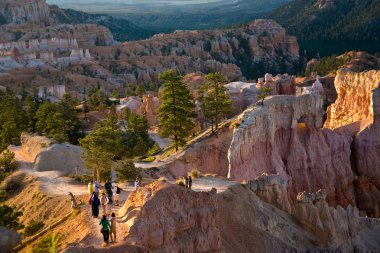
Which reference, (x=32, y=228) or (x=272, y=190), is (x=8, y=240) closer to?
(x=32, y=228)

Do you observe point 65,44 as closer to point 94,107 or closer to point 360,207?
point 94,107

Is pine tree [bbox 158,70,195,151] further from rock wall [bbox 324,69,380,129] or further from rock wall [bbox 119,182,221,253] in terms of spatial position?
rock wall [bbox 119,182,221,253]

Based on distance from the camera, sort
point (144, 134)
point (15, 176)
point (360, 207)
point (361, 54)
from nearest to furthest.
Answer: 1. point (15, 176)
2. point (360, 207)
3. point (144, 134)
4. point (361, 54)

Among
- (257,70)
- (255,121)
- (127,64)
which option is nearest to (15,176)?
(255,121)

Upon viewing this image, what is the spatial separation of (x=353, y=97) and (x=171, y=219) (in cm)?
2574

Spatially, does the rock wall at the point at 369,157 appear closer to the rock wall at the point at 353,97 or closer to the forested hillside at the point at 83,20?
the rock wall at the point at 353,97

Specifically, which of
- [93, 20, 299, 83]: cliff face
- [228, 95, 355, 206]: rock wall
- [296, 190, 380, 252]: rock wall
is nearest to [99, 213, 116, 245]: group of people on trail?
[296, 190, 380, 252]: rock wall

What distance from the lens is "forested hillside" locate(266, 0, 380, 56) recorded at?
126 m

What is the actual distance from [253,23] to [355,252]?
122989mm

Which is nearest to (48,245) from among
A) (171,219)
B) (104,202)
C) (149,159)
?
(104,202)

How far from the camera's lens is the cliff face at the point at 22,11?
147500 mm

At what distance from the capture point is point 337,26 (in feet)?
464

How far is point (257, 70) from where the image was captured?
114 meters

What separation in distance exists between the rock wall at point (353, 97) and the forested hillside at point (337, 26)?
264 ft
